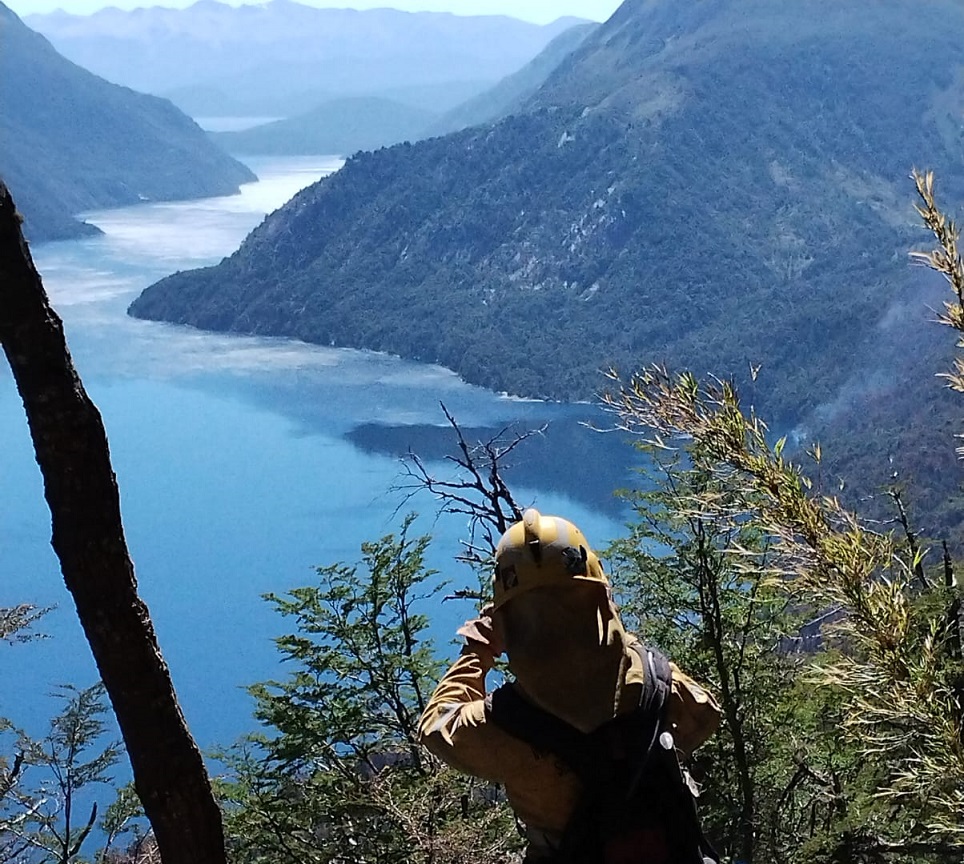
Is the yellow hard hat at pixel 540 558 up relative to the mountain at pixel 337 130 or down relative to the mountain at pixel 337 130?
down

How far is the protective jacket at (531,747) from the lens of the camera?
171cm

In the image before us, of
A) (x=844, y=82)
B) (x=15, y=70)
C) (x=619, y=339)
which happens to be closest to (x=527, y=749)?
(x=619, y=339)

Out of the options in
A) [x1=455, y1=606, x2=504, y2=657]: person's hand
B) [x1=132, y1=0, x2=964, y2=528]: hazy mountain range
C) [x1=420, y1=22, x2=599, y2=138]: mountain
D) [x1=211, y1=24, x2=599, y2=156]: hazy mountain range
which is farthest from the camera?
[x1=420, y1=22, x2=599, y2=138]: mountain

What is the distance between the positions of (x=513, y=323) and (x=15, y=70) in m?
42.5

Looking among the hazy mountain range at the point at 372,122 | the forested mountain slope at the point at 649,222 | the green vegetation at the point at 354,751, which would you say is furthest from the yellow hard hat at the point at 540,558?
the hazy mountain range at the point at 372,122

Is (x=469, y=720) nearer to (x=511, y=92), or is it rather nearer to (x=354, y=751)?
(x=354, y=751)

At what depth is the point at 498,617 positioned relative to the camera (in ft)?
5.82

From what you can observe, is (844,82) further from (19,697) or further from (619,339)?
(19,697)

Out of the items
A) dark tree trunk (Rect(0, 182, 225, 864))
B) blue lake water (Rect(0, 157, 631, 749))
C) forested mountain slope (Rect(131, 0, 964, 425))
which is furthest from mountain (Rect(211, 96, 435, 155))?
dark tree trunk (Rect(0, 182, 225, 864))

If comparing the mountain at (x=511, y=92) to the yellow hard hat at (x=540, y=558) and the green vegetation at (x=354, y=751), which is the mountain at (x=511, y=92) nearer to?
the green vegetation at (x=354, y=751)

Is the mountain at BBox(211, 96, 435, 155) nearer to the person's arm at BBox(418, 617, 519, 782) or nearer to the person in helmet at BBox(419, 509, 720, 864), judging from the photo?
the person's arm at BBox(418, 617, 519, 782)

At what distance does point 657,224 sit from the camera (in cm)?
7444

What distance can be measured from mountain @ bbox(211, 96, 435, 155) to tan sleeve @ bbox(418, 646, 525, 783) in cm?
9191

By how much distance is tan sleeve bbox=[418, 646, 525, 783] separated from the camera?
1720 millimetres
